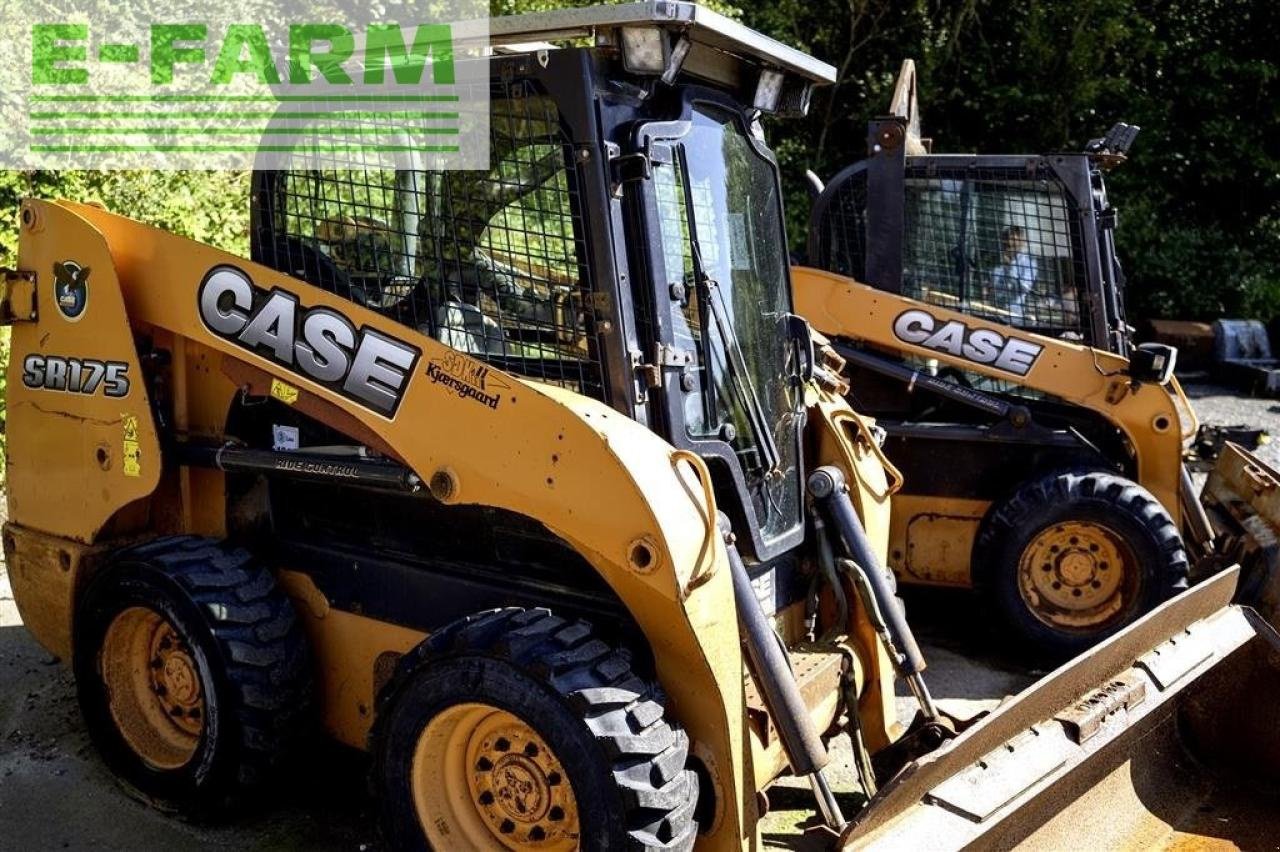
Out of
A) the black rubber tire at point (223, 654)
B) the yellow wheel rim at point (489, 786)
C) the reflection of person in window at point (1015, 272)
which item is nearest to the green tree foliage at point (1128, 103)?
the reflection of person in window at point (1015, 272)

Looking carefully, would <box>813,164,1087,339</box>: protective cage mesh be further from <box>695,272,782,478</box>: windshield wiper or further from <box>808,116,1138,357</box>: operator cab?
<box>695,272,782,478</box>: windshield wiper

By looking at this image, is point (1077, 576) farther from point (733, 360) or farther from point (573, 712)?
point (573, 712)

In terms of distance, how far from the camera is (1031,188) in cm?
646

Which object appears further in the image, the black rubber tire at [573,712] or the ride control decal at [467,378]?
the ride control decal at [467,378]

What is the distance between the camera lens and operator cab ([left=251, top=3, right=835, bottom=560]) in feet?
11.0

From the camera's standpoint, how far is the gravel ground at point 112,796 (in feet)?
12.6

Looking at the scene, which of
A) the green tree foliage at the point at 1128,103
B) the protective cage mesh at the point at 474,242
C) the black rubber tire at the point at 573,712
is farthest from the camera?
the green tree foliage at the point at 1128,103

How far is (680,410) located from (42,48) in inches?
215

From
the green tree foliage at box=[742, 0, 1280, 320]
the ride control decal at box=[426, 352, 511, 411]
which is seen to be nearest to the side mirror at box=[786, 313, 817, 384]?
the ride control decal at box=[426, 352, 511, 411]

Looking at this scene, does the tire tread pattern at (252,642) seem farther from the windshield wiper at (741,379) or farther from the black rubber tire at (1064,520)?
the black rubber tire at (1064,520)

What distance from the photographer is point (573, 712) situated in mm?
2979

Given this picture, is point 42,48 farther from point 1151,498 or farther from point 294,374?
point 1151,498

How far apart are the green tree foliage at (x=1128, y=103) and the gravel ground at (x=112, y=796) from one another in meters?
11.1

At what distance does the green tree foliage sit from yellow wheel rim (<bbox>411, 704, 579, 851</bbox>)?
12.2 meters
